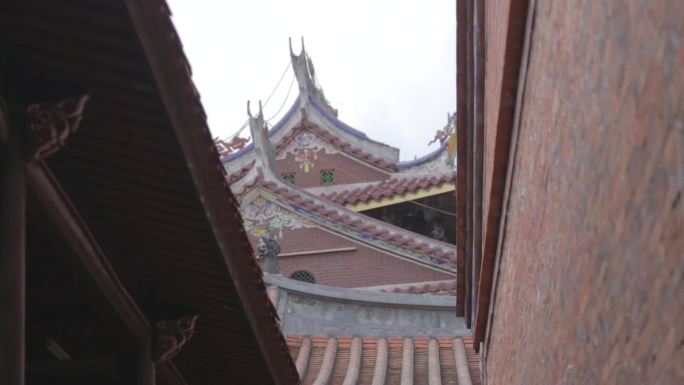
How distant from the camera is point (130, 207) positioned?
5.22 m

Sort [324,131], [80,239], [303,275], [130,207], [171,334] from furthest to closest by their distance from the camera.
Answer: [324,131] → [303,275] → [171,334] → [130,207] → [80,239]

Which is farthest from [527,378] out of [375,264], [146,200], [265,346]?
[375,264]

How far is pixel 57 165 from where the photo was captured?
502cm

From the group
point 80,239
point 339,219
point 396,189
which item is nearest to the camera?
point 80,239

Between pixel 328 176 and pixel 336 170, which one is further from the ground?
pixel 336 170

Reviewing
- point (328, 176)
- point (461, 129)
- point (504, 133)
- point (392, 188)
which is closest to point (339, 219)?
point (392, 188)

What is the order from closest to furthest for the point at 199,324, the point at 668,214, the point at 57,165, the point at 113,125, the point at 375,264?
the point at 668,214, the point at 113,125, the point at 57,165, the point at 199,324, the point at 375,264

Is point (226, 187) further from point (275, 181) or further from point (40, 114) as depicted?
point (275, 181)

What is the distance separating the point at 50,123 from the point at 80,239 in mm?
829

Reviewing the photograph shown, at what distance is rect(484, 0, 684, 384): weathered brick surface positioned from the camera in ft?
9.66

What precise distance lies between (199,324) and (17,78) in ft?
7.93

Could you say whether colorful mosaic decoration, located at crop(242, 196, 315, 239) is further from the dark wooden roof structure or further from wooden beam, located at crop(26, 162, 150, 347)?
wooden beam, located at crop(26, 162, 150, 347)

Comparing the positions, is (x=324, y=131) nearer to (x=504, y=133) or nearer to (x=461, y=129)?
Result: (x=461, y=129)

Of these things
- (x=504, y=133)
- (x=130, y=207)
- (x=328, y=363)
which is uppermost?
(x=504, y=133)
